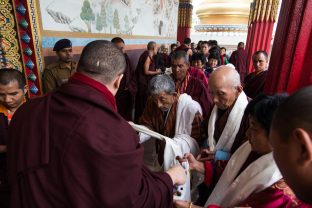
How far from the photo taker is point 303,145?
0.53 m

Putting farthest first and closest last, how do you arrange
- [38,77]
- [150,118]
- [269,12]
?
1. [269,12]
2. [38,77]
3. [150,118]

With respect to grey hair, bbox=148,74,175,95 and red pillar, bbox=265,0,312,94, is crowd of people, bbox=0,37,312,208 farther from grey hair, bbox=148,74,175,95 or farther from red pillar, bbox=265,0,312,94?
grey hair, bbox=148,74,175,95

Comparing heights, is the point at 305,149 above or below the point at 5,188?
above

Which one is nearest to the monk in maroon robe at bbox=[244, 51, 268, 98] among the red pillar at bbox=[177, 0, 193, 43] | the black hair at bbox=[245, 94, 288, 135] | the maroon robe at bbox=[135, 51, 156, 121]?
the maroon robe at bbox=[135, 51, 156, 121]

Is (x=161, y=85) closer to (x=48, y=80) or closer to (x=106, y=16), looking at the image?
(x=48, y=80)

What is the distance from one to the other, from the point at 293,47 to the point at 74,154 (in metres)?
1.44

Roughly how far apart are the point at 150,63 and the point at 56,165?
370cm

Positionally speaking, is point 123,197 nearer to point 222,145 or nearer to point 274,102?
point 274,102

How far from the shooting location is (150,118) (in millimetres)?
2146

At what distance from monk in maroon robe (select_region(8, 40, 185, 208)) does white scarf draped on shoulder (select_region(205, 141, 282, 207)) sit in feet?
1.76

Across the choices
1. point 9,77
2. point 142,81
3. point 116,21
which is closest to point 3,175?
point 9,77

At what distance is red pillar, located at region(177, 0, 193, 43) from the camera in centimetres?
1031

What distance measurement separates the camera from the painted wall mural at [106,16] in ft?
9.03

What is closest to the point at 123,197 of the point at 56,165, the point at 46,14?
the point at 56,165
